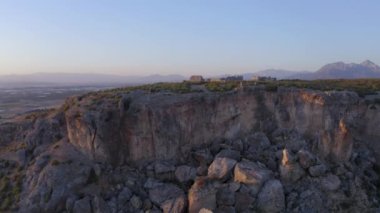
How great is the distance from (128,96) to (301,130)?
16436mm

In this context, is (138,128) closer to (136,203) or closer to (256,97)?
(136,203)

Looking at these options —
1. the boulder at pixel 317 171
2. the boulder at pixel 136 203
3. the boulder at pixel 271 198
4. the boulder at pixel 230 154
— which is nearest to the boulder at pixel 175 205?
the boulder at pixel 136 203

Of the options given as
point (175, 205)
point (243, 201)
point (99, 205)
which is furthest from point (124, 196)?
point (243, 201)

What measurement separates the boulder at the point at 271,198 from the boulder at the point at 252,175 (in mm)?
561

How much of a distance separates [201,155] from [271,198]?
25.4 ft

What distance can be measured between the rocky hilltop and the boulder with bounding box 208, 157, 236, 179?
8 centimetres

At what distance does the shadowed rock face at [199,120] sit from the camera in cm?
3925

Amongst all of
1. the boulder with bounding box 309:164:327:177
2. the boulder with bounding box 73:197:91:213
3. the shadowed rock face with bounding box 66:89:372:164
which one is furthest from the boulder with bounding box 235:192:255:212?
the boulder with bounding box 73:197:91:213

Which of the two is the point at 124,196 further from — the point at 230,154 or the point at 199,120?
the point at 199,120

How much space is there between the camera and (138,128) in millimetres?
39750

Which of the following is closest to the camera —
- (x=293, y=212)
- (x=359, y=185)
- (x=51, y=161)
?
(x=293, y=212)

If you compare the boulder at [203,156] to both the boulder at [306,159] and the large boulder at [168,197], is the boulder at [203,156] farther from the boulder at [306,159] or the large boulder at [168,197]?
the boulder at [306,159]

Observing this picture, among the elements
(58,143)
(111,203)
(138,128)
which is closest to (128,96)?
(138,128)

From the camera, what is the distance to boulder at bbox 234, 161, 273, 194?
33.9 meters
